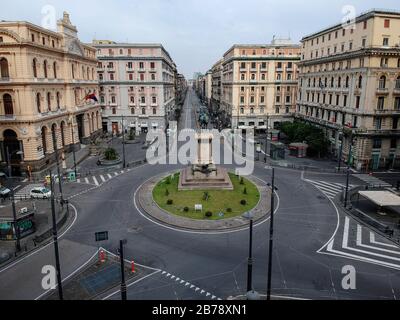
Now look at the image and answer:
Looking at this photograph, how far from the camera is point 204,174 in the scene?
159ft

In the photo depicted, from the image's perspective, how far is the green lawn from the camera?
36.9 m

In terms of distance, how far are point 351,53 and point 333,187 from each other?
84.6 ft

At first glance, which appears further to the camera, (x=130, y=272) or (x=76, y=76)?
(x=76, y=76)

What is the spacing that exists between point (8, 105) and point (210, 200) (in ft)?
117

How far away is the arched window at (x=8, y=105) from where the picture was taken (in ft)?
167

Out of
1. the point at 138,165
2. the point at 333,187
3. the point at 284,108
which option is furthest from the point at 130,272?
the point at 284,108

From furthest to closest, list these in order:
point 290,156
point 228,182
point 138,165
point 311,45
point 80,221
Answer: point 311,45, point 290,156, point 138,165, point 228,182, point 80,221

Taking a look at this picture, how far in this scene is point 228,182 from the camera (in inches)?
1816

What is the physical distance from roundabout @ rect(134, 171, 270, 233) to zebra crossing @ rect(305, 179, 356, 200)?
767cm

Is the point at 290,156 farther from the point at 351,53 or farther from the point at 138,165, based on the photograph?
the point at 138,165

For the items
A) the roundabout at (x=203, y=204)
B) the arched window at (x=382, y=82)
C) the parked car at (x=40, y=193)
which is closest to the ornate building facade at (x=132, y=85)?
the roundabout at (x=203, y=204)

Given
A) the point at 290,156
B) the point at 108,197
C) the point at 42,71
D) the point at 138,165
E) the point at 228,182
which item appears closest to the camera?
the point at 108,197

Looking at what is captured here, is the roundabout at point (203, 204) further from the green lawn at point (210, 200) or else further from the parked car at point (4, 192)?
the parked car at point (4, 192)

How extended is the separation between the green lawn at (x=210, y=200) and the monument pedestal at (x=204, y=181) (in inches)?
40.9
